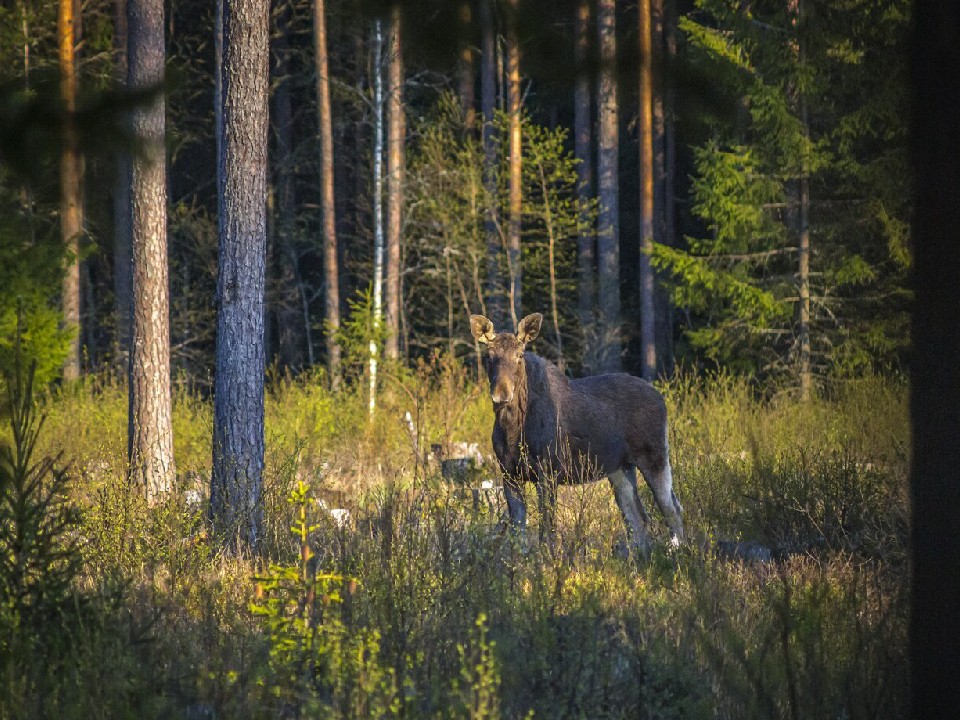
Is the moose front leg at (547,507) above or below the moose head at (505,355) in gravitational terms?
below

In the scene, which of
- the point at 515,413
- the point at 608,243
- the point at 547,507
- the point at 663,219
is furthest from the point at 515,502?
the point at 663,219

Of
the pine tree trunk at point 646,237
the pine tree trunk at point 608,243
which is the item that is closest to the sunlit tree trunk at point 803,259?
the pine tree trunk at point 646,237

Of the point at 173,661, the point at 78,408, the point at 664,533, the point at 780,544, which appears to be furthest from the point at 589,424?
the point at 78,408

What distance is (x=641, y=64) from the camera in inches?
109

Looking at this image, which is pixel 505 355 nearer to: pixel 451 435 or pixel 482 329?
pixel 482 329

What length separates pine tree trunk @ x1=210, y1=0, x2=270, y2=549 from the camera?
8344 millimetres

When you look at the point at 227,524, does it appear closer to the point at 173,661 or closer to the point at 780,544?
the point at 173,661

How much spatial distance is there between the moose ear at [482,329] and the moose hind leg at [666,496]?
6.40 ft

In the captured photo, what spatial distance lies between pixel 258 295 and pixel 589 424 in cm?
302

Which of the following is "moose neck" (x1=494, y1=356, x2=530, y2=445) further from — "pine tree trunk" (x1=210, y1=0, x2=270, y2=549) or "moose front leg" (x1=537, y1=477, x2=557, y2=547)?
"pine tree trunk" (x1=210, y1=0, x2=270, y2=549)

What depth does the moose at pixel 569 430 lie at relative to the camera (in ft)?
27.5

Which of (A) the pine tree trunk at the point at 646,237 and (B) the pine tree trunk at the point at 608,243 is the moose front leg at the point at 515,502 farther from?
(B) the pine tree trunk at the point at 608,243

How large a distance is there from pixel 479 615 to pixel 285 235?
2599 cm

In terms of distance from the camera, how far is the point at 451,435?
47.0 ft
